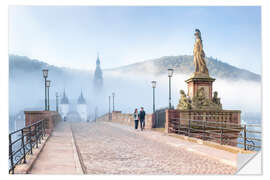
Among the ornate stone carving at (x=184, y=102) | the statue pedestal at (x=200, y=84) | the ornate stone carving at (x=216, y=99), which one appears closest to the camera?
the ornate stone carving at (x=184, y=102)

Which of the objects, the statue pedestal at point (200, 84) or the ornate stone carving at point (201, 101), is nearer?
the ornate stone carving at point (201, 101)

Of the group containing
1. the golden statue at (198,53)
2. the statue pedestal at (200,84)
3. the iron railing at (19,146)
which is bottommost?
the iron railing at (19,146)

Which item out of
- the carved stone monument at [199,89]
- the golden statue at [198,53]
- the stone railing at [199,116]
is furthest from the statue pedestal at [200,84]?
the stone railing at [199,116]

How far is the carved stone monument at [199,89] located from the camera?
→ 2102 cm

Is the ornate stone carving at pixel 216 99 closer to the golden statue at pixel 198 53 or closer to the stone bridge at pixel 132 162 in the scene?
the golden statue at pixel 198 53

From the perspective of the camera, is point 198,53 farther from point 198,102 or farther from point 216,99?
point 198,102

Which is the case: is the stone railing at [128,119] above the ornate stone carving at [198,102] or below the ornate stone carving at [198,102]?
below

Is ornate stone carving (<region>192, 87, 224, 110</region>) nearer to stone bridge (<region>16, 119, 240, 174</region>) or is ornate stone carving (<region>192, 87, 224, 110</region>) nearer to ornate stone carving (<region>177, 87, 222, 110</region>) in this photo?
ornate stone carving (<region>177, 87, 222, 110</region>)

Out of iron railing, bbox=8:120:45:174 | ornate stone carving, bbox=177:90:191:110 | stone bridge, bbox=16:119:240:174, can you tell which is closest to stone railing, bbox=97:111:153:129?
ornate stone carving, bbox=177:90:191:110

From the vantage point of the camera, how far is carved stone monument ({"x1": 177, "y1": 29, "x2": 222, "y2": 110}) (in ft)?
68.9

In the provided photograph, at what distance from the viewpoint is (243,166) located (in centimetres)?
877
